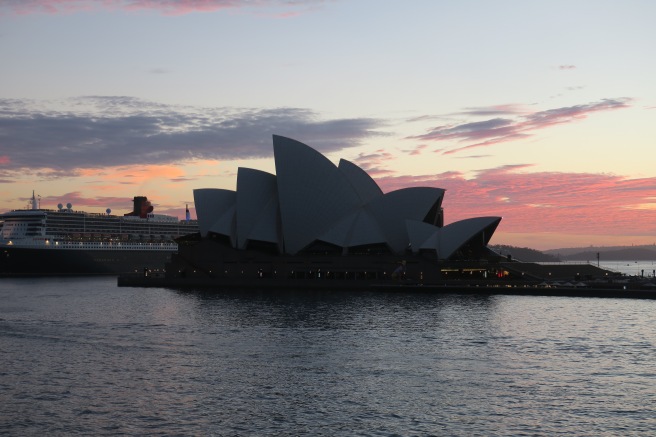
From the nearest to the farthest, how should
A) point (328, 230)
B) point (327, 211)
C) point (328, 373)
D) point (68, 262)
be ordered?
1. point (328, 373)
2. point (327, 211)
3. point (328, 230)
4. point (68, 262)

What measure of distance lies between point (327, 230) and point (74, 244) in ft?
203

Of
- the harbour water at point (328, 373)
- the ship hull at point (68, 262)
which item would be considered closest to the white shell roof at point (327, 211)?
the harbour water at point (328, 373)

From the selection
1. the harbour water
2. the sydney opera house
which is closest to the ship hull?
the sydney opera house

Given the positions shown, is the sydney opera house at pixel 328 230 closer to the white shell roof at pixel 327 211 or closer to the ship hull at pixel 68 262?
the white shell roof at pixel 327 211

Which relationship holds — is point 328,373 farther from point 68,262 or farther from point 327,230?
point 68,262

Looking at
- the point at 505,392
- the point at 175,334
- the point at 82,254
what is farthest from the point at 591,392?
the point at 82,254

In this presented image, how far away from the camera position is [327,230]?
87.4 metres

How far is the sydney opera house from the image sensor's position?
83875 millimetres

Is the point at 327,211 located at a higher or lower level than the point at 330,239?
higher

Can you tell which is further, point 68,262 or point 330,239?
point 68,262

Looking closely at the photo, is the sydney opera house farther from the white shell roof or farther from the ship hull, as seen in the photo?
the ship hull

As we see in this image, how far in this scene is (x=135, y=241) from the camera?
139750 mm

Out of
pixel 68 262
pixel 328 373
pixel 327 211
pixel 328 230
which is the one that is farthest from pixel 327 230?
pixel 68 262

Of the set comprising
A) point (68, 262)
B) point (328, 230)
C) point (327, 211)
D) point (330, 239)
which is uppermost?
point (327, 211)
